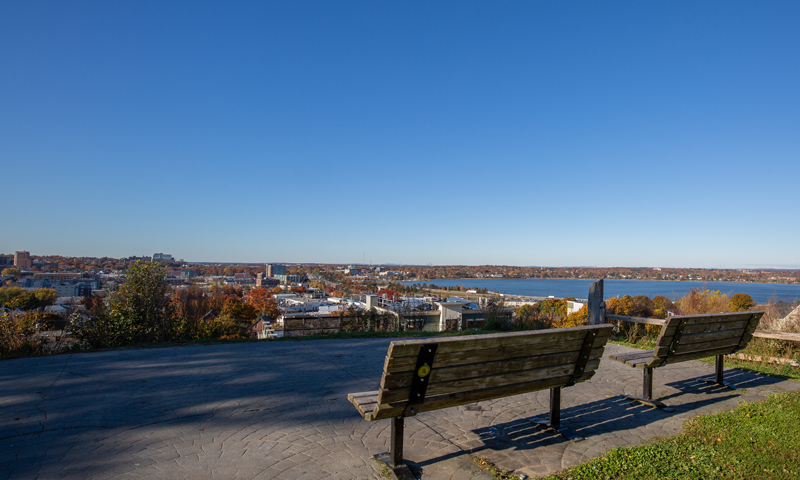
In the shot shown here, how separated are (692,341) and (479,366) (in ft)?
9.90

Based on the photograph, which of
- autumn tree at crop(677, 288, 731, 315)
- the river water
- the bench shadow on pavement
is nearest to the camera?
the bench shadow on pavement

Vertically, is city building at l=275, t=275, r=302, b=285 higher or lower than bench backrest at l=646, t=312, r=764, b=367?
lower

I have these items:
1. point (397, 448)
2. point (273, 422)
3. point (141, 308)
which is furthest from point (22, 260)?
point (397, 448)

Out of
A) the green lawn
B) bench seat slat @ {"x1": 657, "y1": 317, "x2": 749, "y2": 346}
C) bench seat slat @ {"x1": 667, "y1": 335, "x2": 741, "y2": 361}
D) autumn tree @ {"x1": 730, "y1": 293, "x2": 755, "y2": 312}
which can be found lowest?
autumn tree @ {"x1": 730, "y1": 293, "x2": 755, "y2": 312}

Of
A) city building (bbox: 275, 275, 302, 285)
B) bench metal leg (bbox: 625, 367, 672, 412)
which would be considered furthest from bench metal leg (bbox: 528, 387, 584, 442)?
city building (bbox: 275, 275, 302, 285)

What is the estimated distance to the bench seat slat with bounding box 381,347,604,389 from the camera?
2461 mm

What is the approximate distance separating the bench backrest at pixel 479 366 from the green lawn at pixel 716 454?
2.07 feet

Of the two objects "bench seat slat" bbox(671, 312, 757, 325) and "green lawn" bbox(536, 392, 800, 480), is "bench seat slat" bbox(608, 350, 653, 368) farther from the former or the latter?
"green lawn" bbox(536, 392, 800, 480)

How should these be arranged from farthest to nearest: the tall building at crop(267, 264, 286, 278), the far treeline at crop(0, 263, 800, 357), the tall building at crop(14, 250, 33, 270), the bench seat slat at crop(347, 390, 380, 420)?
the tall building at crop(267, 264, 286, 278), the tall building at crop(14, 250, 33, 270), the far treeline at crop(0, 263, 800, 357), the bench seat slat at crop(347, 390, 380, 420)

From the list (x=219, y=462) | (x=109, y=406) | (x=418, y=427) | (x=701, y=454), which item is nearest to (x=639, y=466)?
(x=701, y=454)

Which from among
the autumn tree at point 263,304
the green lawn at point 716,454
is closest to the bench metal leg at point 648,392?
the green lawn at point 716,454

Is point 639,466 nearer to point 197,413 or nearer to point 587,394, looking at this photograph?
point 587,394

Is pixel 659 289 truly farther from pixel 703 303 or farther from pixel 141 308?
pixel 141 308

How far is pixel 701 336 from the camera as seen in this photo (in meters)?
4.37
